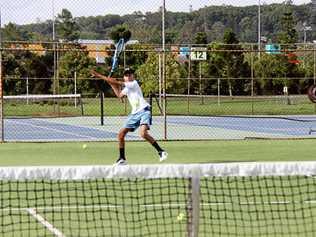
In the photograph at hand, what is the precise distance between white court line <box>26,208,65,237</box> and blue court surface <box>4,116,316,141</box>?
10.8m

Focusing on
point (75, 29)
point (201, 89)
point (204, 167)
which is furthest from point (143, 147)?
point (75, 29)

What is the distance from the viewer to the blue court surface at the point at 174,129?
70.5 feet

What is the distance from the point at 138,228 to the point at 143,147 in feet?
32.2

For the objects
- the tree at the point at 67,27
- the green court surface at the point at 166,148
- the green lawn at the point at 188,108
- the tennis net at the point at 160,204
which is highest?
the tree at the point at 67,27

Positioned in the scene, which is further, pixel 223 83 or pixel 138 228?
pixel 223 83

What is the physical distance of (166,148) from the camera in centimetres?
1692

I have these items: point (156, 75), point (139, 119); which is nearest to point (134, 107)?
point (139, 119)

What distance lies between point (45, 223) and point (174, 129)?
57.4ft

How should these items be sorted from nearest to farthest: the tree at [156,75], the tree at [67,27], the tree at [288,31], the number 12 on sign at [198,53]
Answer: the number 12 on sign at [198,53] < the tree at [156,75] < the tree at [288,31] < the tree at [67,27]

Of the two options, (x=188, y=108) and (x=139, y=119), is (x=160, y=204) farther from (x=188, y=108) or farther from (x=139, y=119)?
(x=188, y=108)

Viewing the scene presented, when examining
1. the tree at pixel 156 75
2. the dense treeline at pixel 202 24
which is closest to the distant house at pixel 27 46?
the tree at pixel 156 75

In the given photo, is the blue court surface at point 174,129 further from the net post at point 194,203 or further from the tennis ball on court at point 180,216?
the net post at point 194,203

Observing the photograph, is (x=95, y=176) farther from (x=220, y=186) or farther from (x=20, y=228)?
(x=220, y=186)

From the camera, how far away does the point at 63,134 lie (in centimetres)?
2272
